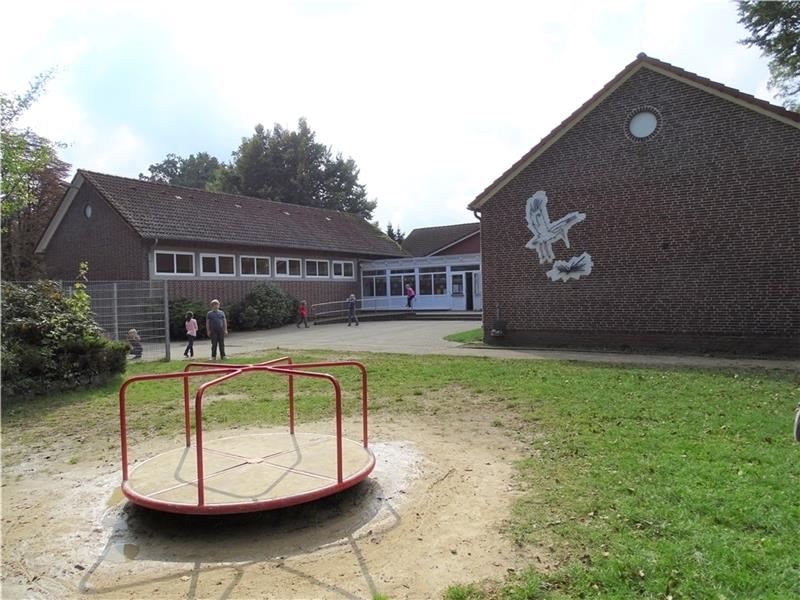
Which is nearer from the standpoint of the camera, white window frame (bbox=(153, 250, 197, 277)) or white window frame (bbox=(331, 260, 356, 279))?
white window frame (bbox=(153, 250, 197, 277))

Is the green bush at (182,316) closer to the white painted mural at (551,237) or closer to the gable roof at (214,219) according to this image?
the gable roof at (214,219)

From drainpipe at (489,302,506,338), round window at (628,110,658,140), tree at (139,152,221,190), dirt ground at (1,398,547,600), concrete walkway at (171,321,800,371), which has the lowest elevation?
dirt ground at (1,398,547,600)

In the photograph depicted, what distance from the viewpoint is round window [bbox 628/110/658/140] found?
15.3 meters

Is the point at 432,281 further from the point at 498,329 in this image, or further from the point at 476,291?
the point at 498,329

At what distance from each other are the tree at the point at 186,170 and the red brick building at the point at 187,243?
155ft

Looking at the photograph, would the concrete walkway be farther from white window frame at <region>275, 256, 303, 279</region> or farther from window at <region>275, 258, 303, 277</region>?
window at <region>275, 258, 303, 277</region>

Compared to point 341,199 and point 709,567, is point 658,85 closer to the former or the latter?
point 709,567

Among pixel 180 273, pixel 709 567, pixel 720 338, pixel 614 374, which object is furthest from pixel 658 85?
pixel 180 273

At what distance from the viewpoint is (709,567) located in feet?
11.6

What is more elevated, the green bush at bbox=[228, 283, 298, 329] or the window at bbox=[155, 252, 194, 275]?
the window at bbox=[155, 252, 194, 275]

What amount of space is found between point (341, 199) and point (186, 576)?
52.5 metres

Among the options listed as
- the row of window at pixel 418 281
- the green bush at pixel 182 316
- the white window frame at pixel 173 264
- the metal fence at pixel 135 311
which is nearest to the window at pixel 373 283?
the row of window at pixel 418 281

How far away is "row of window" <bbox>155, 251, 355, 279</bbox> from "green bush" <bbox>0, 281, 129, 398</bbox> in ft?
A: 43.6

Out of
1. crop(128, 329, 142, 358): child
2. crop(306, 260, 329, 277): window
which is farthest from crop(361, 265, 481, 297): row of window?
crop(128, 329, 142, 358): child
